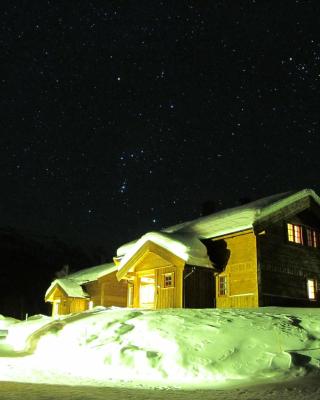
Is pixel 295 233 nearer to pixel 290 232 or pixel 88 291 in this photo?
pixel 290 232

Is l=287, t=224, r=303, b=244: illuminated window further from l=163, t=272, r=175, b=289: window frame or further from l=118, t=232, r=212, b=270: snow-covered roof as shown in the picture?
l=163, t=272, r=175, b=289: window frame

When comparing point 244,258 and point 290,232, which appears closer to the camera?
point 244,258

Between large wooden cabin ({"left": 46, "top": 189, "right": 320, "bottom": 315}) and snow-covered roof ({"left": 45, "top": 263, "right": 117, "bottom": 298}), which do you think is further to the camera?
snow-covered roof ({"left": 45, "top": 263, "right": 117, "bottom": 298})

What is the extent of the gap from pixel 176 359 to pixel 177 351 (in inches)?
13.5

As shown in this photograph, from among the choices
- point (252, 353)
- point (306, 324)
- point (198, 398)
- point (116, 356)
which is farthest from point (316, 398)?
point (306, 324)

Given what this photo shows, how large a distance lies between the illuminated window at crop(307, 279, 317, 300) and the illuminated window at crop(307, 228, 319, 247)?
206 centimetres

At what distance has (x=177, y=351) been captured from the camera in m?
9.88

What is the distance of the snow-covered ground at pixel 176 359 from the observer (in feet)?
24.5

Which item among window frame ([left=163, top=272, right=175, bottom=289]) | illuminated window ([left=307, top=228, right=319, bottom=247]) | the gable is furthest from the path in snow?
illuminated window ([left=307, top=228, right=319, bottom=247])

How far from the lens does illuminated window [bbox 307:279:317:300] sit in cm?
2209

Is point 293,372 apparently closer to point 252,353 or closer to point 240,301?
point 252,353

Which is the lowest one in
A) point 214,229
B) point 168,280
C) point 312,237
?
point 168,280

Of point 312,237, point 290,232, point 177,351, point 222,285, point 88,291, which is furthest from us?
point 88,291

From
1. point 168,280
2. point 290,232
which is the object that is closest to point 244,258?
point 290,232
